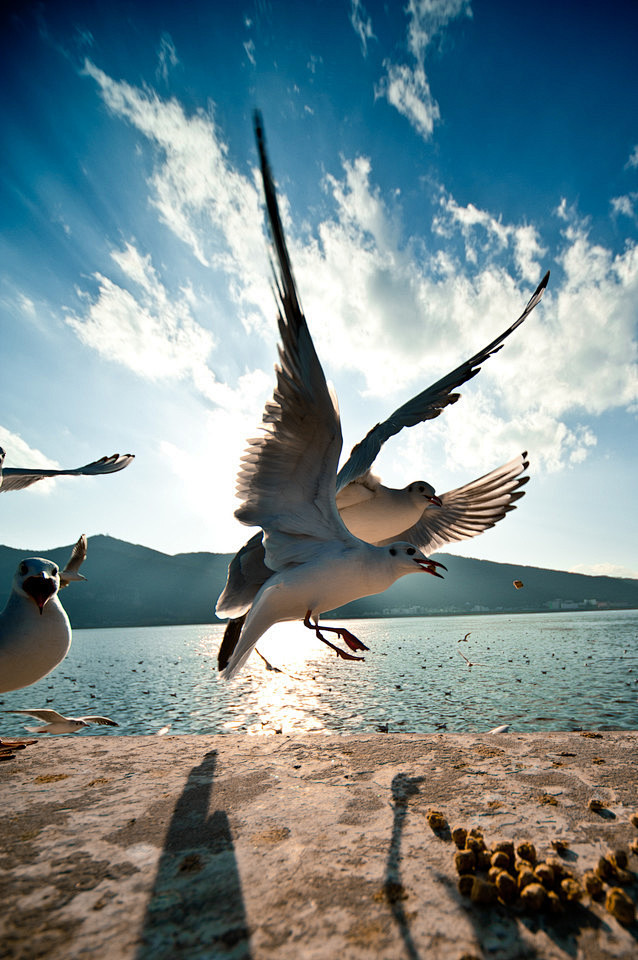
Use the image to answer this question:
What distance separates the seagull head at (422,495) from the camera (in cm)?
675

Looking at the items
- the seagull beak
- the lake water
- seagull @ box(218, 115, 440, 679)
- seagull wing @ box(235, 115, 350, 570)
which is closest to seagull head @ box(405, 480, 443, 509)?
seagull @ box(218, 115, 440, 679)

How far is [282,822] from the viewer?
2875 mm

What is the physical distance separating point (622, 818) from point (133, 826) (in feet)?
9.48

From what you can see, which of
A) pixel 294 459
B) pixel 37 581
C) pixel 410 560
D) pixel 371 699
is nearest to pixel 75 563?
pixel 37 581

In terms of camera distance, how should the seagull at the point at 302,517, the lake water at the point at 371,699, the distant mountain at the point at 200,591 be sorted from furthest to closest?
the distant mountain at the point at 200,591, the lake water at the point at 371,699, the seagull at the point at 302,517

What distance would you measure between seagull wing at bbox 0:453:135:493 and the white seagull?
10.6 ft

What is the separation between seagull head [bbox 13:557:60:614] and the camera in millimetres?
4309

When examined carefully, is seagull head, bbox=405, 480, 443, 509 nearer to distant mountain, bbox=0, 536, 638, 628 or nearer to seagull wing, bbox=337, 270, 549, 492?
seagull wing, bbox=337, 270, 549, 492

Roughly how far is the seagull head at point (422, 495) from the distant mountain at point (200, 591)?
139 m

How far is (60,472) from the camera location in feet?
23.6

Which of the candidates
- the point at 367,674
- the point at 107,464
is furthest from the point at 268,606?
the point at 367,674

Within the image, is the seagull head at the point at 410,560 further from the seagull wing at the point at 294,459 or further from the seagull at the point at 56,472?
the seagull at the point at 56,472

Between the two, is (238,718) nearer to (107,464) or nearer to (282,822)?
(107,464)

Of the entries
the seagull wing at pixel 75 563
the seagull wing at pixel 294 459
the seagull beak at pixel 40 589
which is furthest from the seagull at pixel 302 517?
the seagull wing at pixel 75 563
